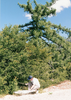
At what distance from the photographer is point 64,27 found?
16188 millimetres

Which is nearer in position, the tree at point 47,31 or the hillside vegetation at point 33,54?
the hillside vegetation at point 33,54

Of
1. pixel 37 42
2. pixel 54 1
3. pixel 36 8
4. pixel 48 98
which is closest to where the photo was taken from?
pixel 48 98

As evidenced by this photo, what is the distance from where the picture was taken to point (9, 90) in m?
8.86

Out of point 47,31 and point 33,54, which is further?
point 47,31

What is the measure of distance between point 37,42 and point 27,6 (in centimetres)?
472

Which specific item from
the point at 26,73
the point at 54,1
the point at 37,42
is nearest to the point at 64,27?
the point at 54,1

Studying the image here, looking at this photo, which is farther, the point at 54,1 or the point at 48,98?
the point at 54,1

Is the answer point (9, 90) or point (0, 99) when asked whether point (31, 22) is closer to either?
point (9, 90)

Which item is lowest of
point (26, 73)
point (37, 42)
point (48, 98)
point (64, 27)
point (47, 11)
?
point (48, 98)

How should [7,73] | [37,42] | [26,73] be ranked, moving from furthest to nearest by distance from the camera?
[37,42], [26,73], [7,73]

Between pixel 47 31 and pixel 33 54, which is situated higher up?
pixel 47 31

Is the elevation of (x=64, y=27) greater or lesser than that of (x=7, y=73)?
greater

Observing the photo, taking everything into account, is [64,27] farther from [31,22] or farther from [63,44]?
[31,22]

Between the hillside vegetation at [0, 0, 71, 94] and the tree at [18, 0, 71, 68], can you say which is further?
the tree at [18, 0, 71, 68]
